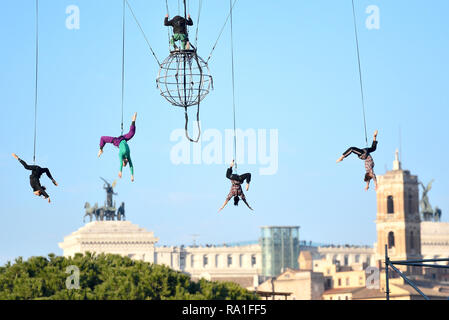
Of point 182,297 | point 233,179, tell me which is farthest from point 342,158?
point 182,297

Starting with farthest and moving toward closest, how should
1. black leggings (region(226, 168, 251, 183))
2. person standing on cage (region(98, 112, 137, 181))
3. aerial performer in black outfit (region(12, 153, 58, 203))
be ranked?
1. black leggings (region(226, 168, 251, 183))
2. aerial performer in black outfit (region(12, 153, 58, 203))
3. person standing on cage (region(98, 112, 137, 181))

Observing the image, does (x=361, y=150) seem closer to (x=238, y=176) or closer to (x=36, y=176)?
(x=238, y=176)

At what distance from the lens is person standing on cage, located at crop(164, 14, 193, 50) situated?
187 feet

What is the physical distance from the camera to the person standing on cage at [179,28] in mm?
57031

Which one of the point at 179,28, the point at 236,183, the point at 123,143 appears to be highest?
the point at 179,28

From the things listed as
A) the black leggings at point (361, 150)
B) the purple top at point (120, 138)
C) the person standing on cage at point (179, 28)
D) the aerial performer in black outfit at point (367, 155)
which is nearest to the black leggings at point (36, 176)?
the purple top at point (120, 138)

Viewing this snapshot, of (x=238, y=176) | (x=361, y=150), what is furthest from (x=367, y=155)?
(x=238, y=176)

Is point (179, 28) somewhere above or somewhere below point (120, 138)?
above

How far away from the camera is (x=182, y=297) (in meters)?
126

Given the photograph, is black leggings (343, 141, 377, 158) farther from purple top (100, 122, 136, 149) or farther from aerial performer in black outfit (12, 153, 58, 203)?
aerial performer in black outfit (12, 153, 58, 203)

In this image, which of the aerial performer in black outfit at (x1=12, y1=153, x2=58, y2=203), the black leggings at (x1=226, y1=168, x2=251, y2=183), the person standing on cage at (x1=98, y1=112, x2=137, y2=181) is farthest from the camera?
the black leggings at (x1=226, y1=168, x2=251, y2=183)

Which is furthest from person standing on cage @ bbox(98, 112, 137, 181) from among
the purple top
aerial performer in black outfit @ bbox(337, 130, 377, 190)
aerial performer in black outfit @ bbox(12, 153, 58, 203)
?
aerial performer in black outfit @ bbox(337, 130, 377, 190)

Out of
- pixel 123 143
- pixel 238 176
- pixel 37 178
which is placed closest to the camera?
pixel 123 143

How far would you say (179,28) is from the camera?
57594mm
